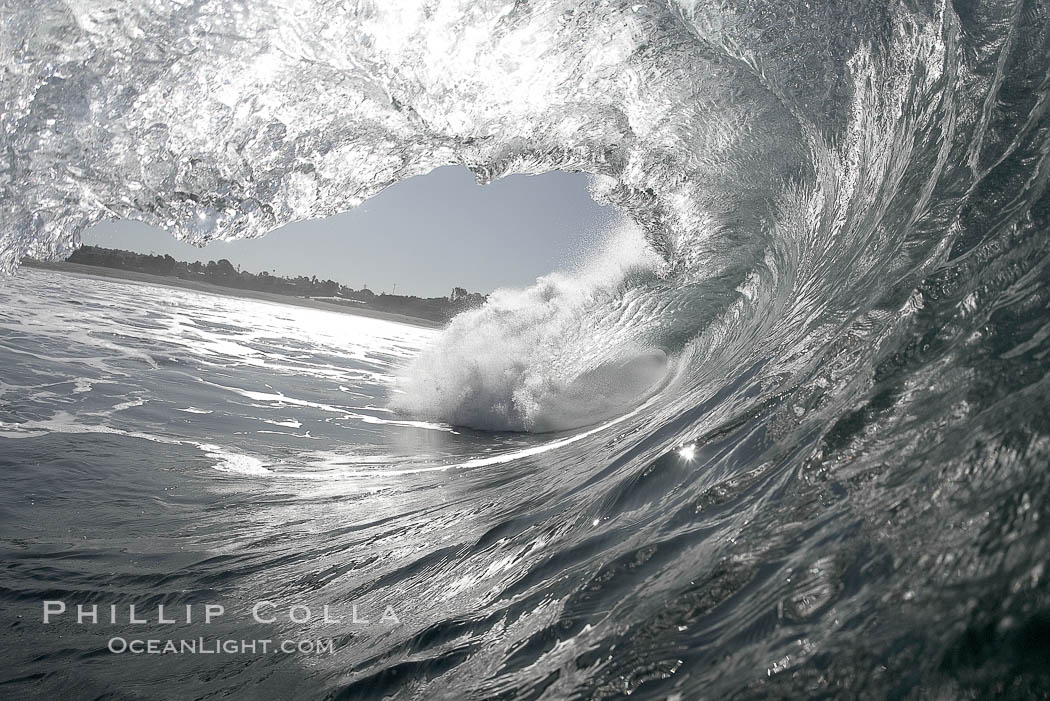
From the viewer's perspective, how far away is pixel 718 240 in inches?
227

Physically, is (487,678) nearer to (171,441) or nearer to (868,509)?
(868,509)

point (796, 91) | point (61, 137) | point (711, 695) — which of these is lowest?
point (711, 695)

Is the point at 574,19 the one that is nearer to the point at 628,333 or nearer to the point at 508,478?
the point at 508,478

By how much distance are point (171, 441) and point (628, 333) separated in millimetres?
4895

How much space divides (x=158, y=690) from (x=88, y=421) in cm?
403

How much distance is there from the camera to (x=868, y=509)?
1.12 m

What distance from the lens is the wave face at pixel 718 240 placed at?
0.96m

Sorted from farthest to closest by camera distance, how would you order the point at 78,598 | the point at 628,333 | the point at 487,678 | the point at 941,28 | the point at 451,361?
the point at 451,361
the point at 628,333
the point at 941,28
the point at 78,598
the point at 487,678

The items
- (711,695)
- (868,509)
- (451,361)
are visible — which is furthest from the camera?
(451,361)

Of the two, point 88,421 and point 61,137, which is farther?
point 88,421

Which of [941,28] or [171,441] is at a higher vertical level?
[941,28]

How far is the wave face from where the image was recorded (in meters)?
0.96

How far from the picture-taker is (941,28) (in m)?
3.46

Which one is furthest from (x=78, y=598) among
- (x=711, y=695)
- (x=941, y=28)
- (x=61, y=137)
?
(x=941, y=28)
